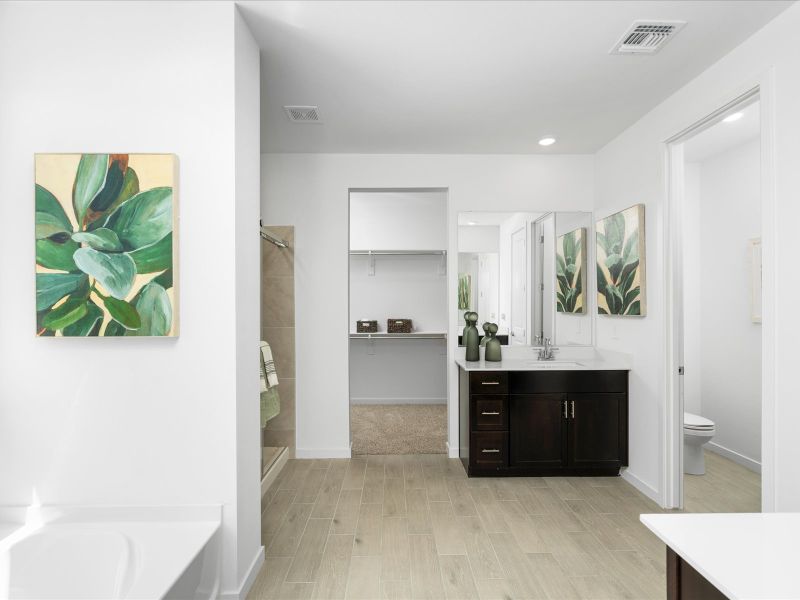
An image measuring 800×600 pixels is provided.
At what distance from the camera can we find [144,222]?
1.90 m

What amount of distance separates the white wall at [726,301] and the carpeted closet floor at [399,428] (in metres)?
2.36

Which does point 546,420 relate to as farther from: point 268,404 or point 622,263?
point 268,404

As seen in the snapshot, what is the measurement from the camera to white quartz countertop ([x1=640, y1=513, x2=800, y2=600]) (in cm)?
95

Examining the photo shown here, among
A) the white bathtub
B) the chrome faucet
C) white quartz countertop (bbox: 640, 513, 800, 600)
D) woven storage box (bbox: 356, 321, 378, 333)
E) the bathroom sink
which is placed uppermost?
woven storage box (bbox: 356, 321, 378, 333)

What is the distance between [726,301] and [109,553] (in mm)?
4463

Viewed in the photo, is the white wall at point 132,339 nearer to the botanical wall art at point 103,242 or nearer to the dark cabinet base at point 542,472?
the botanical wall art at point 103,242

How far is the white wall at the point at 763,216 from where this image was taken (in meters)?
2.03

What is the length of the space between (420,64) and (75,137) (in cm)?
167

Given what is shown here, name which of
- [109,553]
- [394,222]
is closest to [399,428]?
[394,222]

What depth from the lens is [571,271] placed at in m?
4.02

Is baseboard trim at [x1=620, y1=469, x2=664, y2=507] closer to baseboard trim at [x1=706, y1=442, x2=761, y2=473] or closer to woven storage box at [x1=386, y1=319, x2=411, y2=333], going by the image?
baseboard trim at [x1=706, y1=442, x2=761, y2=473]

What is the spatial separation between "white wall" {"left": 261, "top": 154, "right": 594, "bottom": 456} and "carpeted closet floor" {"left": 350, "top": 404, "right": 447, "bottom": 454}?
39 cm

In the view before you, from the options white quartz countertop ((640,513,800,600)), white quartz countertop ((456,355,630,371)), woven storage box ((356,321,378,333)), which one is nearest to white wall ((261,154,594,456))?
white quartz countertop ((456,355,630,371))

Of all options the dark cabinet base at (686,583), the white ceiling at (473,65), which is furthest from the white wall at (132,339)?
the dark cabinet base at (686,583)
